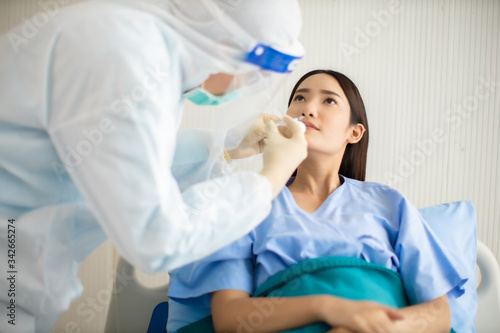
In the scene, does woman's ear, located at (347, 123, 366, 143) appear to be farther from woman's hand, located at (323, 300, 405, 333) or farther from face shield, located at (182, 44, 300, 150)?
woman's hand, located at (323, 300, 405, 333)

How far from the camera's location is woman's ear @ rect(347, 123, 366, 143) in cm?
177

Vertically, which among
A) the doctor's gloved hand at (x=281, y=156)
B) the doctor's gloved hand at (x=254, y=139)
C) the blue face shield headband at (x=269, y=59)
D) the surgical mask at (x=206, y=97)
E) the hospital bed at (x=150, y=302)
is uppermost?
the blue face shield headband at (x=269, y=59)

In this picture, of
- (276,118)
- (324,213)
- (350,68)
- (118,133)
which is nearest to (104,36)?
(118,133)

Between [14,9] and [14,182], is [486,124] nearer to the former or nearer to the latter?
[14,182]

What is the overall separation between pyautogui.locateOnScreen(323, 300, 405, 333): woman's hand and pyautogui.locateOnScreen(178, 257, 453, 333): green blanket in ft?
0.28

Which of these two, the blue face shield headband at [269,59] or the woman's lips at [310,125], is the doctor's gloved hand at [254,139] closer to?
the woman's lips at [310,125]

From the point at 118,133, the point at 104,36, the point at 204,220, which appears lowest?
the point at 204,220

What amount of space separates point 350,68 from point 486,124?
2.37ft


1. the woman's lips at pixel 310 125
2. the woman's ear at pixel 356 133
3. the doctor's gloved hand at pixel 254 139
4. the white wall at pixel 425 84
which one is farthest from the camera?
the white wall at pixel 425 84

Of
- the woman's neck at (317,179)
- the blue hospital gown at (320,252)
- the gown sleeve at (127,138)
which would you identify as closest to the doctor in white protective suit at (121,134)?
the gown sleeve at (127,138)

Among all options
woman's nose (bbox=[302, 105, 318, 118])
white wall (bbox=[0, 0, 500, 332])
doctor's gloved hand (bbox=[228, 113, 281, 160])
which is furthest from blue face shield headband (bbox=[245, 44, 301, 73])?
white wall (bbox=[0, 0, 500, 332])

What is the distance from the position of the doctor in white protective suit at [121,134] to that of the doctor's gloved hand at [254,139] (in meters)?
0.23

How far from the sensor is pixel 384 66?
2434 millimetres

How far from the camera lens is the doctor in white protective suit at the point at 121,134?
3.08 ft
